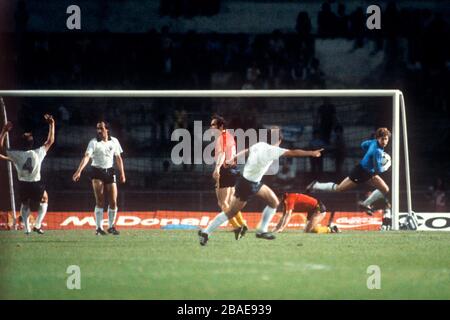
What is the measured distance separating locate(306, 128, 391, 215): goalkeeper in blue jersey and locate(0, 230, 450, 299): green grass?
8.20 feet

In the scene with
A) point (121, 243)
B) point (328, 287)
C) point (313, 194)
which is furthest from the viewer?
point (313, 194)

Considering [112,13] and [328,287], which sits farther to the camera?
[112,13]

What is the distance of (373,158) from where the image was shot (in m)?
19.3

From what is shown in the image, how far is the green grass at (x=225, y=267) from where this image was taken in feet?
36.3

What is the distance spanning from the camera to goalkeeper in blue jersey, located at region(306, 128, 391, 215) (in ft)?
62.2

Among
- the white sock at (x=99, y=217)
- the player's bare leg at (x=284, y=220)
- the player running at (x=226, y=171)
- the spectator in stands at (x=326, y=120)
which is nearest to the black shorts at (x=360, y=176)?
the player's bare leg at (x=284, y=220)

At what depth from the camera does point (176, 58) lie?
25.5 meters

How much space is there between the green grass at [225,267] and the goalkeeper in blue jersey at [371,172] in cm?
250

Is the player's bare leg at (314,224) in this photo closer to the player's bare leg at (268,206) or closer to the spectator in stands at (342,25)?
the player's bare leg at (268,206)

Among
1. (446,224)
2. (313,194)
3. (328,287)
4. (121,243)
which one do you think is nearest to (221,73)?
(313,194)

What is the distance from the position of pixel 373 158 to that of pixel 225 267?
23.8ft

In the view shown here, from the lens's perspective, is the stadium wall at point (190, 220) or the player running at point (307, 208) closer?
the player running at point (307, 208)

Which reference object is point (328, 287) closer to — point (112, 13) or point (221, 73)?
point (221, 73)
